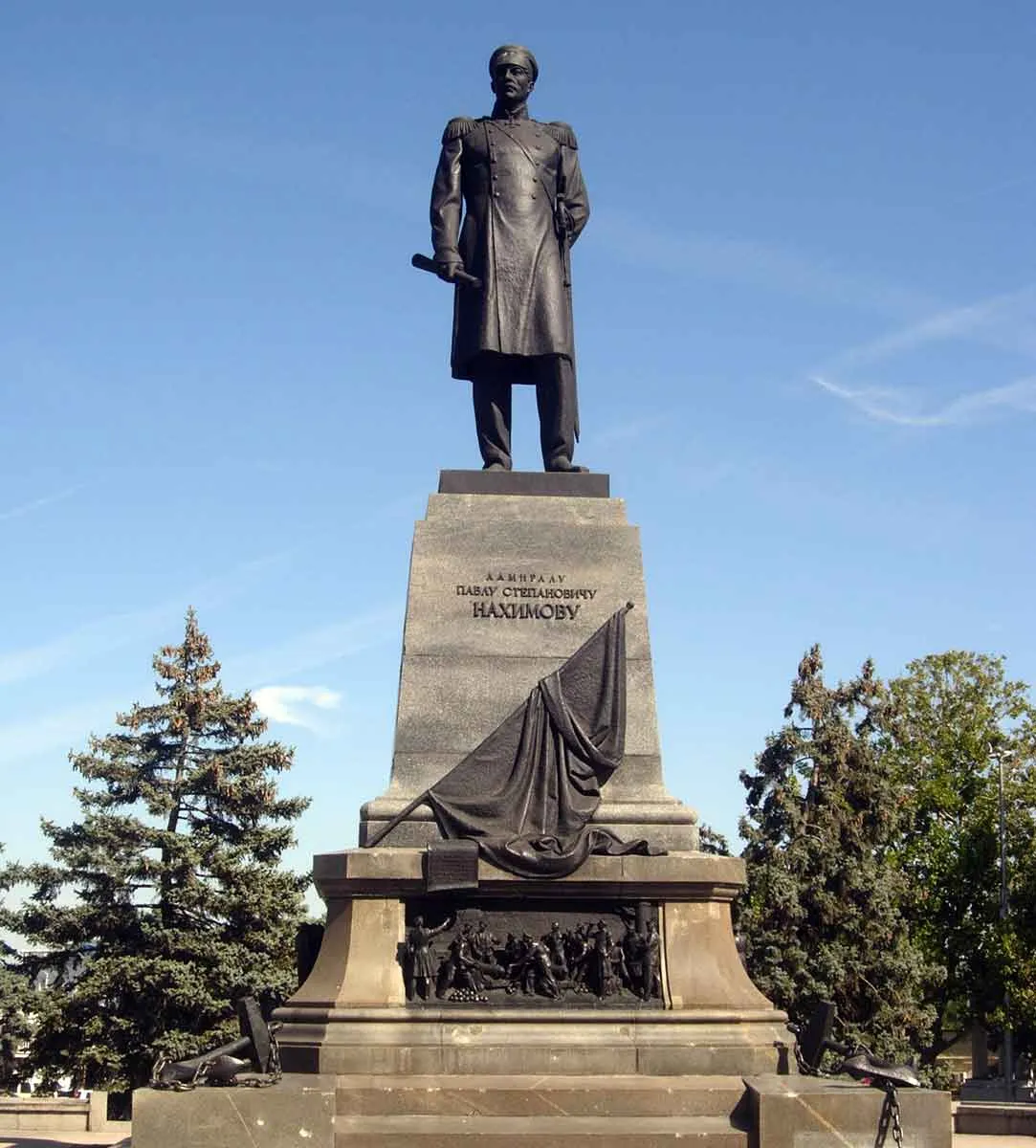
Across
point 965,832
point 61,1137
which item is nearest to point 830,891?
point 965,832

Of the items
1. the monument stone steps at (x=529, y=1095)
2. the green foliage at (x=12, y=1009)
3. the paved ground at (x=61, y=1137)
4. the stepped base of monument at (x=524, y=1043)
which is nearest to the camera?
the monument stone steps at (x=529, y=1095)

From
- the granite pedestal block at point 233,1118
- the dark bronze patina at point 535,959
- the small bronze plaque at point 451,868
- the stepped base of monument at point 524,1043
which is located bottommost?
the granite pedestal block at point 233,1118

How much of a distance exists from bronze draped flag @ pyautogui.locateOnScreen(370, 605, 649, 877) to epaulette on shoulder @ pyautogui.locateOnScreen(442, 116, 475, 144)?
4601 millimetres

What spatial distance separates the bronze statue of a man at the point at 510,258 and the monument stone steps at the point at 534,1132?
5.51 metres

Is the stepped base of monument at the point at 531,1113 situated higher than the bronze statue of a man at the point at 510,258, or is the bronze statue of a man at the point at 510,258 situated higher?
the bronze statue of a man at the point at 510,258

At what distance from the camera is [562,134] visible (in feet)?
48.5

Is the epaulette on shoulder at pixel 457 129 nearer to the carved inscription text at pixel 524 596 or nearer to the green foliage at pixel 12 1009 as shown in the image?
the carved inscription text at pixel 524 596

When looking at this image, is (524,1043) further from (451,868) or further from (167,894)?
(167,894)

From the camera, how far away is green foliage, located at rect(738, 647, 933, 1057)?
3206 centimetres

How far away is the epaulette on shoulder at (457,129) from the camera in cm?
1463

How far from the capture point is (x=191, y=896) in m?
29.1

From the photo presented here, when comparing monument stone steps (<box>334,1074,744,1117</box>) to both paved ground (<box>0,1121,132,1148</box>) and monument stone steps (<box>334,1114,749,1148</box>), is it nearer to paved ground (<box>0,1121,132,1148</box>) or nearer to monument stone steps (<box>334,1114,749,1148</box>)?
monument stone steps (<box>334,1114,749,1148</box>)

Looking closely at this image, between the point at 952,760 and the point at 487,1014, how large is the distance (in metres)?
36.2

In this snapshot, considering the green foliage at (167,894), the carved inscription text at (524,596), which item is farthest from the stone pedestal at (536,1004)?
the green foliage at (167,894)
